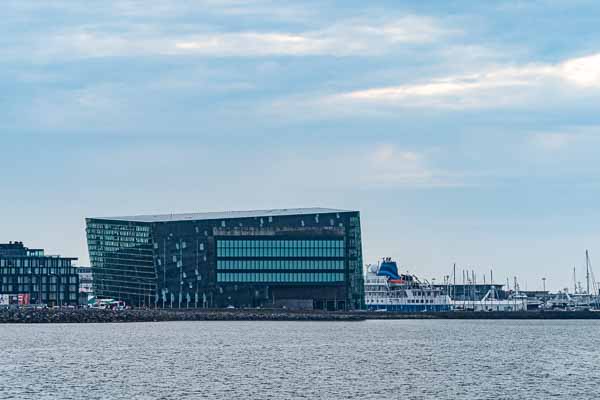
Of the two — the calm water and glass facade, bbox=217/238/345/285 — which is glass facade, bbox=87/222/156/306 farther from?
the calm water

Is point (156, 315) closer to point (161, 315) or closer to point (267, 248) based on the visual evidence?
Result: point (161, 315)

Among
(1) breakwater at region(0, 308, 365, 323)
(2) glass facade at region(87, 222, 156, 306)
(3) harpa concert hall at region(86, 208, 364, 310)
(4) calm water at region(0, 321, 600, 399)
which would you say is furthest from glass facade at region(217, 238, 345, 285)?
(4) calm water at region(0, 321, 600, 399)

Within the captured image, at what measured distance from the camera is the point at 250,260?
611 ft

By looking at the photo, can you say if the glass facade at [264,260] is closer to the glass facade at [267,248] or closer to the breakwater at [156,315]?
the glass facade at [267,248]

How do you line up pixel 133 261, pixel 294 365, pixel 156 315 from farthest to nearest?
pixel 133 261, pixel 156 315, pixel 294 365

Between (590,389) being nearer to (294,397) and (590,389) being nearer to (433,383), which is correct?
(433,383)

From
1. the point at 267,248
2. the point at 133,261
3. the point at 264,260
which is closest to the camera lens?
the point at 264,260

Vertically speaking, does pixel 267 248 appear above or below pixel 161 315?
above

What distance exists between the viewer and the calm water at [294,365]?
69938mm

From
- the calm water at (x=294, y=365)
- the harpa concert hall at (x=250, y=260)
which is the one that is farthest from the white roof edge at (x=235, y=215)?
the calm water at (x=294, y=365)

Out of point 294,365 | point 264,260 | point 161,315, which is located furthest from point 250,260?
point 294,365

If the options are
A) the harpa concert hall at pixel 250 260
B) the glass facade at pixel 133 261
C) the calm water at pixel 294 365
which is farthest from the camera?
the glass facade at pixel 133 261

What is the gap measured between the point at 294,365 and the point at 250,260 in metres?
98.4

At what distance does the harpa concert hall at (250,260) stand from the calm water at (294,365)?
4631 centimetres
